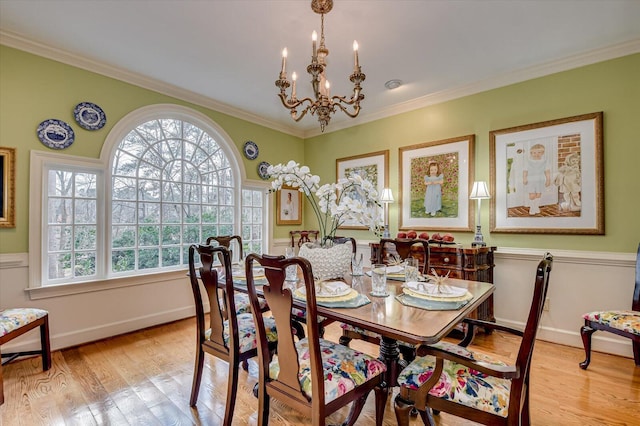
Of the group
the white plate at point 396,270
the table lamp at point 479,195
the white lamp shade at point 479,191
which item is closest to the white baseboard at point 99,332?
the white plate at point 396,270

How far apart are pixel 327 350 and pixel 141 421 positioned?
122cm

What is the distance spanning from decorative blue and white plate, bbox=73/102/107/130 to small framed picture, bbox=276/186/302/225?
90.5 inches

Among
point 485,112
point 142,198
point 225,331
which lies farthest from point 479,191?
point 142,198

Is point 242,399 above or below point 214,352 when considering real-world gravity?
below

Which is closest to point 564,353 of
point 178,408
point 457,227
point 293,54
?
point 457,227

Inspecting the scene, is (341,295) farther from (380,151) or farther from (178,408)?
(380,151)

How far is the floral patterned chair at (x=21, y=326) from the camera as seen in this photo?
2031 millimetres

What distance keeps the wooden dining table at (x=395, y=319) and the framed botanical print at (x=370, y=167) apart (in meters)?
2.27

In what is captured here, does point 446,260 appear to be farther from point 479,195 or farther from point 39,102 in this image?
point 39,102

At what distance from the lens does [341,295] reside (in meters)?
1.54

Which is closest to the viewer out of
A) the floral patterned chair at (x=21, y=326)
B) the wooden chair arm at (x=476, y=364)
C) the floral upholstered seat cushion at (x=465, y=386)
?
the wooden chair arm at (x=476, y=364)

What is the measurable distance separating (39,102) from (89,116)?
348 millimetres

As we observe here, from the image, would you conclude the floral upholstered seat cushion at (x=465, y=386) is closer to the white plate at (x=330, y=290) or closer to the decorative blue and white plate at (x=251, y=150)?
the white plate at (x=330, y=290)

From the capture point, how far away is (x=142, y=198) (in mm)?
3303
